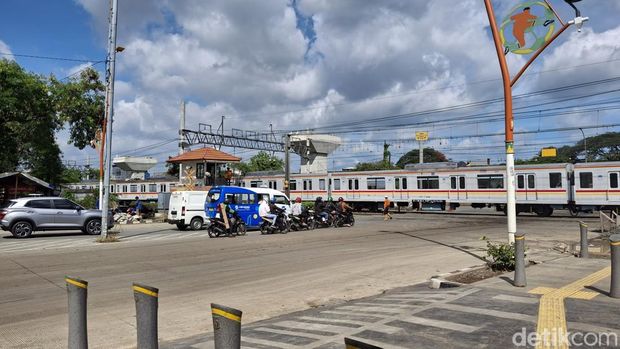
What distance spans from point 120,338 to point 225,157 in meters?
31.4

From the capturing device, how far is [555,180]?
1170 inches

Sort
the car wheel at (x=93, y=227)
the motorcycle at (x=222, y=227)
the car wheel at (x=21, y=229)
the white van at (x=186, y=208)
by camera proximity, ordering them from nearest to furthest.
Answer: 1. the motorcycle at (x=222, y=227)
2. the car wheel at (x=21, y=229)
3. the car wheel at (x=93, y=227)
4. the white van at (x=186, y=208)

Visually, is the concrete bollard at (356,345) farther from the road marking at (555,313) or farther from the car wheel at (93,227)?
the car wheel at (93,227)

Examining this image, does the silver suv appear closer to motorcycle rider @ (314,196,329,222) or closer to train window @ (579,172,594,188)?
motorcycle rider @ (314,196,329,222)

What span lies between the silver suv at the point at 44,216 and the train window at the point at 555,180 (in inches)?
1019

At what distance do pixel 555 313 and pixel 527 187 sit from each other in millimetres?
27673

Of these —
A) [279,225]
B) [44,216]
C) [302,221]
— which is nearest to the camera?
[44,216]

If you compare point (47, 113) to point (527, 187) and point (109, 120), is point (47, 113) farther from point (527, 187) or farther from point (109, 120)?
point (527, 187)

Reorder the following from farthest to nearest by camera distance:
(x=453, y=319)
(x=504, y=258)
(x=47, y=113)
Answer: (x=47, y=113)
(x=504, y=258)
(x=453, y=319)

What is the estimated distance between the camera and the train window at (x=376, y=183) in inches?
1513

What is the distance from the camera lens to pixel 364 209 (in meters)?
41.5

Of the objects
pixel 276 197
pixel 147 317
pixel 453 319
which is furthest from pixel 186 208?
pixel 147 317

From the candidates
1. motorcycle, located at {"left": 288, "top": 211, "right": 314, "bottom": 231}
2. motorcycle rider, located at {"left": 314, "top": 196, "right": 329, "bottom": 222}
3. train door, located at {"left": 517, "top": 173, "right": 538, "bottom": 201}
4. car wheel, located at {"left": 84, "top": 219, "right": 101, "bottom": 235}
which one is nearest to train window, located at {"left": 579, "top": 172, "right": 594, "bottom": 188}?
train door, located at {"left": 517, "top": 173, "right": 538, "bottom": 201}

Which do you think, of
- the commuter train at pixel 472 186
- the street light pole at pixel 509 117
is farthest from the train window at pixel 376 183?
the street light pole at pixel 509 117
